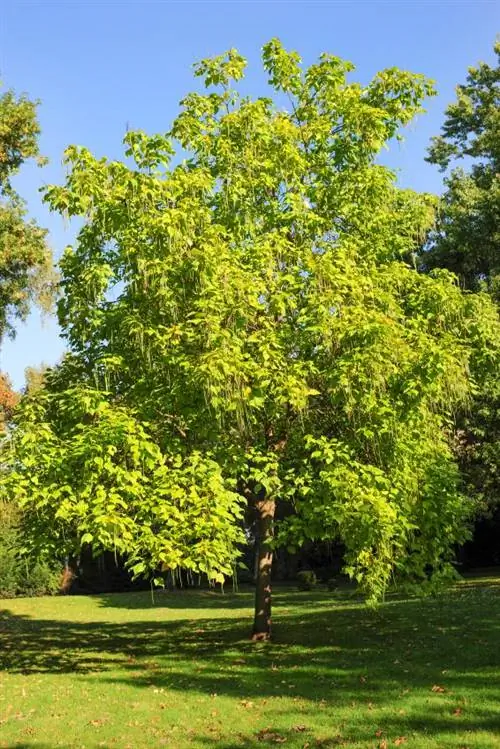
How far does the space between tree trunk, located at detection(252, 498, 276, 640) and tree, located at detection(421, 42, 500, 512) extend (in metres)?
13.7

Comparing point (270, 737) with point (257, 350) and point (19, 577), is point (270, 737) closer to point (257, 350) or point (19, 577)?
point (257, 350)

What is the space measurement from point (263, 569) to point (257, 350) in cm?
595

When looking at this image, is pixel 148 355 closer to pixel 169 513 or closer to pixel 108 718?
pixel 169 513

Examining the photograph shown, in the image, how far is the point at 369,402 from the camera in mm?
10281

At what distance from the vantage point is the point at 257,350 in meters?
11.1

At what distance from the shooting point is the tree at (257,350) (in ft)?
33.3

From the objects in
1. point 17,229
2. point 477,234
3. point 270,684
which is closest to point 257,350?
point 270,684

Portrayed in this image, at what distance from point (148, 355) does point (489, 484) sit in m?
21.3

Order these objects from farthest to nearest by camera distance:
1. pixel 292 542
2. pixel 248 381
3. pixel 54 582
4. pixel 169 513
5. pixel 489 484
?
pixel 54 582 < pixel 489 484 < pixel 292 542 < pixel 248 381 < pixel 169 513

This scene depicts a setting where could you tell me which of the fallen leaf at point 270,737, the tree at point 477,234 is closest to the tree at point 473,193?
the tree at point 477,234

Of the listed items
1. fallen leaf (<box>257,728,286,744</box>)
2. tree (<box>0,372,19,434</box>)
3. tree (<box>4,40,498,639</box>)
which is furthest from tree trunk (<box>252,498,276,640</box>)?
tree (<box>0,372,19,434</box>)

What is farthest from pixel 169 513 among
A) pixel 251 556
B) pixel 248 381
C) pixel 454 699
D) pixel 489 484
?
pixel 251 556

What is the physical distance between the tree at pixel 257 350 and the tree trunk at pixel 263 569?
0.08 meters

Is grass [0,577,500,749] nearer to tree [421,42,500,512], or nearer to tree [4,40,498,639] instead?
tree [4,40,498,639]
